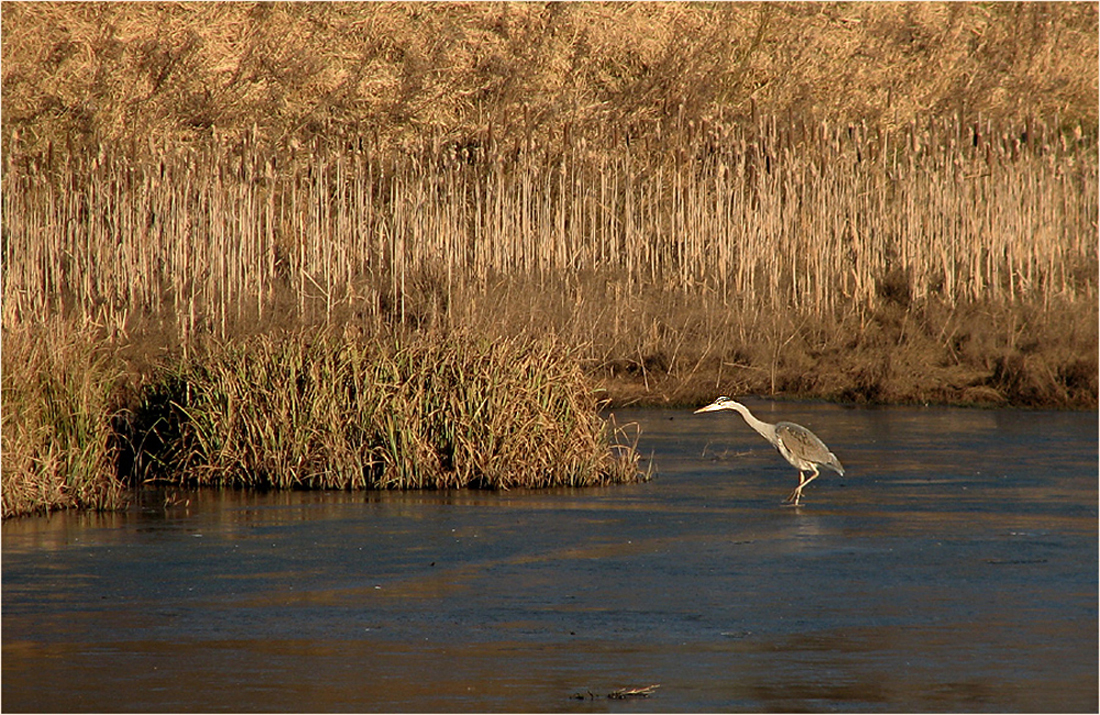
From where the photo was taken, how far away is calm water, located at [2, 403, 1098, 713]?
7.24 metres

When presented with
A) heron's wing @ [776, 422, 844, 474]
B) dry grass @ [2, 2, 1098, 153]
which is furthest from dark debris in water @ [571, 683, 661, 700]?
dry grass @ [2, 2, 1098, 153]

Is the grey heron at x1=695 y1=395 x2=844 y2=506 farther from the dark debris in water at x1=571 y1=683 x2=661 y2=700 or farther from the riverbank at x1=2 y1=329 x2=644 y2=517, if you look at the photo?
the dark debris in water at x1=571 y1=683 x2=661 y2=700

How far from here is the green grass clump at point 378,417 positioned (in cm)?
1249

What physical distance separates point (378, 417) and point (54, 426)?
86.4 inches

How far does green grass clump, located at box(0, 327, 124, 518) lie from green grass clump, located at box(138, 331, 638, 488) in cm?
84

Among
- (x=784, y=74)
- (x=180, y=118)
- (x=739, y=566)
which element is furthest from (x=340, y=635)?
(x=784, y=74)

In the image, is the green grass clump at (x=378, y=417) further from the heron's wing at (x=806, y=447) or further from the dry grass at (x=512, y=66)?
the dry grass at (x=512, y=66)

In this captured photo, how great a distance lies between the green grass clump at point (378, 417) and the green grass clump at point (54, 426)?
84 cm

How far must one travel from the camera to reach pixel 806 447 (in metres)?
12.4

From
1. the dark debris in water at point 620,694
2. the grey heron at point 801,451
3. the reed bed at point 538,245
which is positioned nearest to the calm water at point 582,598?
the dark debris in water at point 620,694

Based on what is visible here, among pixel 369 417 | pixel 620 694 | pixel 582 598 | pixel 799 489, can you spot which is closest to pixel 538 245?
pixel 369 417

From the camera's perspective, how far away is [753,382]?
18391 millimetres

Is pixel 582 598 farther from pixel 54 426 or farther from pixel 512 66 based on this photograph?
pixel 512 66

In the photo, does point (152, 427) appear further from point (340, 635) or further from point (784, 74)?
point (784, 74)
